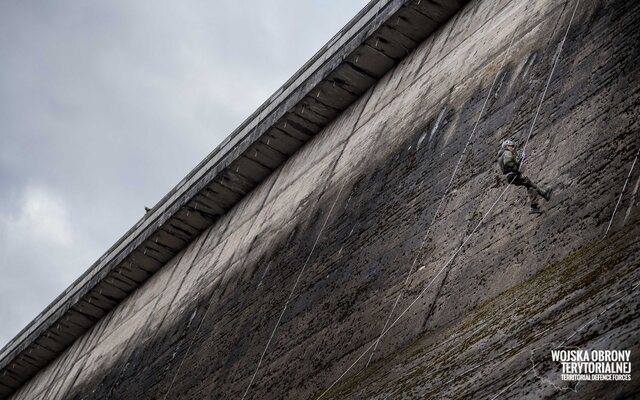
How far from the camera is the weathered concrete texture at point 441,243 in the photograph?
6.05 metres

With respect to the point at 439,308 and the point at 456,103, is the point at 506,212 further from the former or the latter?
the point at 456,103

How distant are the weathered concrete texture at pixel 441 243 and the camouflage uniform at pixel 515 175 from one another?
0.36 ft

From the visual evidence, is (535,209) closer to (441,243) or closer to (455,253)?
(455,253)

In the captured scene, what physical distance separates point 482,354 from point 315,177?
7.42m

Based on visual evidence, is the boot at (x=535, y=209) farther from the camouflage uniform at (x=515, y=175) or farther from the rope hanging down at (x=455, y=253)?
the rope hanging down at (x=455, y=253)

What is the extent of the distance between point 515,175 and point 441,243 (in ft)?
4.16

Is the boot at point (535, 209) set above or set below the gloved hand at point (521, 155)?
below

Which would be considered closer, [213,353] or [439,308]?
[439,308]

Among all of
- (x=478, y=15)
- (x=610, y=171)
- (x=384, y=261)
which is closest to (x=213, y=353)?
(x=384, y=261)

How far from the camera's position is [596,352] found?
476cm

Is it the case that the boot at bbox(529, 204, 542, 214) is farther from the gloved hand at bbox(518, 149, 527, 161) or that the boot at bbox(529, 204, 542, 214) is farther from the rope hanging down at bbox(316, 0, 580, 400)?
the rope hanging down at bbox(316, 0, 580, 400)

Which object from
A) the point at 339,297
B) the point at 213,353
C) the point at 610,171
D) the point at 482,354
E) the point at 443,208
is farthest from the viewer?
the point at 213,353

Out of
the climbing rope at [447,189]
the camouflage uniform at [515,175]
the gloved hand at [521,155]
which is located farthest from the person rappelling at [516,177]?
the climbing rope at [447,189]

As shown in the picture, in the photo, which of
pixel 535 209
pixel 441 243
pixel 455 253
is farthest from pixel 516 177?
pixel 441 243
